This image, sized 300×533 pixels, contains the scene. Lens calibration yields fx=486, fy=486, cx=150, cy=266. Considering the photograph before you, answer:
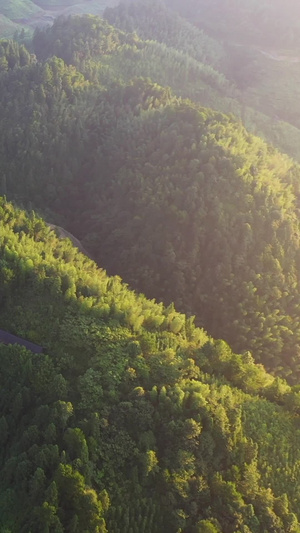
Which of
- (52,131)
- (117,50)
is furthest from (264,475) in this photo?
(117,50)

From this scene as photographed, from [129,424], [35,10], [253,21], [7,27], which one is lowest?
[7,27]

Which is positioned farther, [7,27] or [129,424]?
[7,27]

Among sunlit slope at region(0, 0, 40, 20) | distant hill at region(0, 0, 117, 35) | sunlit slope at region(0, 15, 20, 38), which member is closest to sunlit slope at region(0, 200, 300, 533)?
sunlit slope at region(0, 15, 20, 38)

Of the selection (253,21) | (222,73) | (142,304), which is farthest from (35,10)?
(142,304)

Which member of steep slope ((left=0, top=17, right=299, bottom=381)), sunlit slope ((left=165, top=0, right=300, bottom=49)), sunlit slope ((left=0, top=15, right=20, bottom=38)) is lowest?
sunlit slope ((left=0, top=15, right=20, bottom=38))

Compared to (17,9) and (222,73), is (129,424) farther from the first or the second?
(17,9)

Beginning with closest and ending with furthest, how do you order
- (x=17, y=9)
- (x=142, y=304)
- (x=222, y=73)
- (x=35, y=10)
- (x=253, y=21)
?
1. (x=142, y=304)
2. (x=222, y=73)
3. (x=253, y=21)
4. (x=17, y=9)
5. (x=35, y=10)

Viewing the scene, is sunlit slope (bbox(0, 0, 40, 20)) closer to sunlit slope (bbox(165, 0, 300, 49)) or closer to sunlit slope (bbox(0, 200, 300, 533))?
sunlit slope (bbox(165, 0, 300, 49))
